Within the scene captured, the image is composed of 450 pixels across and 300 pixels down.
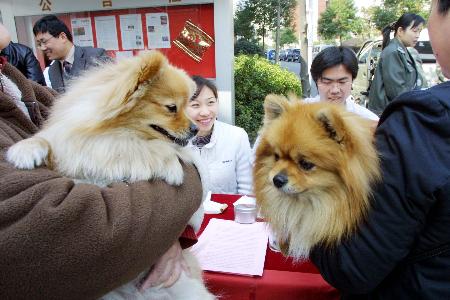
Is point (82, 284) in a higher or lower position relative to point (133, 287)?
higher

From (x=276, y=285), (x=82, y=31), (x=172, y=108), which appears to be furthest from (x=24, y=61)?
(x=276, y=285)

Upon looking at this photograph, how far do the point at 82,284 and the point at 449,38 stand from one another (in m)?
1.37

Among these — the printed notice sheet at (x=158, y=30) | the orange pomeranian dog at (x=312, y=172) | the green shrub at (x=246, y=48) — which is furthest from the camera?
the green shrub at (x=246, y=48)

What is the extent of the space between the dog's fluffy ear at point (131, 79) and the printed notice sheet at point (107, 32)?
4.62m

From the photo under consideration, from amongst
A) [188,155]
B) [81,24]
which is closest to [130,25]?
[81,24]

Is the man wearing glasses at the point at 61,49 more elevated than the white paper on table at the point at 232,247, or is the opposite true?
the man wearing glasses at the point at 61,49

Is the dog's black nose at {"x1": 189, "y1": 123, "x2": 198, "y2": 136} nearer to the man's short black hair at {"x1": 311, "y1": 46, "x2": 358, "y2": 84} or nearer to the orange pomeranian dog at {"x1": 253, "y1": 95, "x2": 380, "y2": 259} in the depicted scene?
the orange pomeranian dog at {"x1": 253, "y1": 95, "x2": 380, "y2": 259}

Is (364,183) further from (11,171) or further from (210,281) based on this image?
(11,171)

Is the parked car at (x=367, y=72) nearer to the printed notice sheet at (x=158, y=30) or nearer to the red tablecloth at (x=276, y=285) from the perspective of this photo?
the printed notice sheet at (x=158, y=30)

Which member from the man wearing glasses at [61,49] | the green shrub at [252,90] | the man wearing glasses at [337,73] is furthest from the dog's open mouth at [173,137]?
the green shrub at [252,90]

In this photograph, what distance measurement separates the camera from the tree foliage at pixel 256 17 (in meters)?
12.9

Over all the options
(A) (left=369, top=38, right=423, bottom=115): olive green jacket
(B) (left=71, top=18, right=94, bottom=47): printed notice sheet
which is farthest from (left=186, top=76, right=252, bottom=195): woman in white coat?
(B) (left=71, top=18, right=94, bottom=47): printed notice sheet

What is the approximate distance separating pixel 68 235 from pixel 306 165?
1.02 m

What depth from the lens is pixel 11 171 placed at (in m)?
1.01
